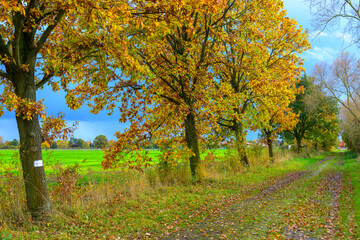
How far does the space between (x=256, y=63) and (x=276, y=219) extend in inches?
446

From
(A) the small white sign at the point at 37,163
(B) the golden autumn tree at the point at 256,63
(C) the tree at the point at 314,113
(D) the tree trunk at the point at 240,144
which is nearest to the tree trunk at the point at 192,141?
(B) the golden autumn tree at the point at 256,63

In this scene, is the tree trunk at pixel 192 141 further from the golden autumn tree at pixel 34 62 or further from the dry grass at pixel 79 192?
the golden autumn tree at pixel 34 62

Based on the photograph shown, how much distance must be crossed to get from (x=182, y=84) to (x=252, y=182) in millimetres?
7235

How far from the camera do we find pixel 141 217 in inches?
319

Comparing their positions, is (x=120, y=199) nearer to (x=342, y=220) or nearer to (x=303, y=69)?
(x=342, y=220)

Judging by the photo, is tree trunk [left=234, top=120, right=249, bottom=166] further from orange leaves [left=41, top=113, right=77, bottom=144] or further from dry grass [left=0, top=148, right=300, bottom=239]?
orange leaves [left=41, top=113, right=77, bottom=144]

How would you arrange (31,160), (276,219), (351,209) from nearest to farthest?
1. (31,160)
2. (276,219)
3. (351,209)

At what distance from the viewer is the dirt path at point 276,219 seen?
6.89 metres

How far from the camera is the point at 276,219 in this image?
8227 mm

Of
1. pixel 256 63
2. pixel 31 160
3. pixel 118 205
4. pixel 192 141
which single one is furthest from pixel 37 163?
pixel 256 63

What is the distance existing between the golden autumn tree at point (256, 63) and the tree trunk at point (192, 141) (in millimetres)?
2237

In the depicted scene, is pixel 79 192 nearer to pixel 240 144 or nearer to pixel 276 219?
Result: pixel 276 219

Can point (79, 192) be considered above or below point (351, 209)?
above

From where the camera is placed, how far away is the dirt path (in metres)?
6.89
